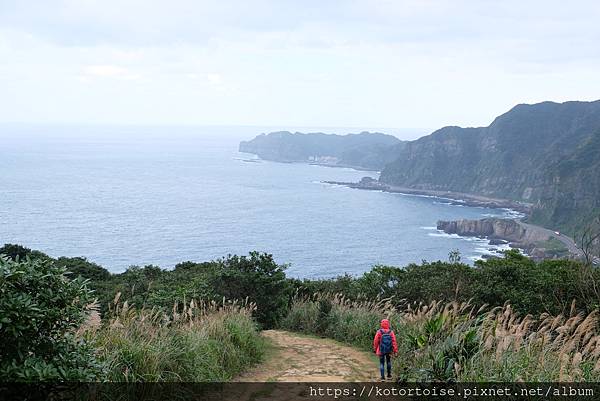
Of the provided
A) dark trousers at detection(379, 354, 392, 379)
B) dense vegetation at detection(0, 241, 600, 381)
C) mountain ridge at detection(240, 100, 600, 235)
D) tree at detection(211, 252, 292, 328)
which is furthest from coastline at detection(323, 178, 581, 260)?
dark trousers at detection(379, 354, 392, 379)

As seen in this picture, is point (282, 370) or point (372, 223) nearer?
point (282, 370)

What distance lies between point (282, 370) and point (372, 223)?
83.5m

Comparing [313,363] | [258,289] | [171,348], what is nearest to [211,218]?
[258,289]

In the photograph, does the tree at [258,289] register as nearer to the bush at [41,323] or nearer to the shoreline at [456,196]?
the bush at [41,323]

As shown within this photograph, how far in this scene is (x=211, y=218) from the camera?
83062mm

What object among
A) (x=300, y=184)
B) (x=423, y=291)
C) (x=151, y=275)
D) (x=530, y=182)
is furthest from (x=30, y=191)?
(x=530, y=182)

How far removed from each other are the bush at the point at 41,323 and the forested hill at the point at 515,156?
405ft

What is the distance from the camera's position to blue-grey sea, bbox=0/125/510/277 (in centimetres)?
6144

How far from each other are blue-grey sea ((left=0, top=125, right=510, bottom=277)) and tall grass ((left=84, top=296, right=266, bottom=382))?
96.4 feet

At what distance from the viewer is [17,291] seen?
11.2 ft

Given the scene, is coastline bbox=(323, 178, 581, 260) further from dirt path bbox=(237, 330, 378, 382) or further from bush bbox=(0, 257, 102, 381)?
bush bbox=(0, 257, 102, 381)

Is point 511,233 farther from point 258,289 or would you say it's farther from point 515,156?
point 258,289

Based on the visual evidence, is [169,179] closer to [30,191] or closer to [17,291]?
[30,191]

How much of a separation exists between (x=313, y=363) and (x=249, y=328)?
1.10 m
